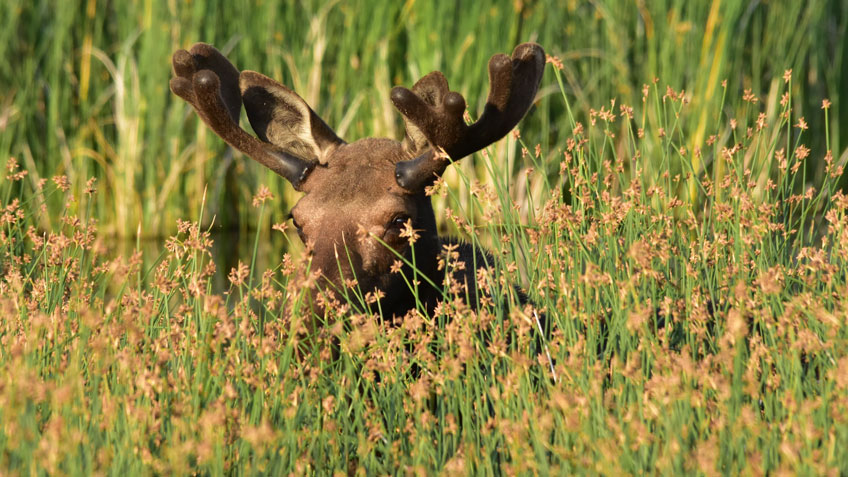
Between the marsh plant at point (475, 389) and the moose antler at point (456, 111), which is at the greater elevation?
the moose antler at point (456, 111)

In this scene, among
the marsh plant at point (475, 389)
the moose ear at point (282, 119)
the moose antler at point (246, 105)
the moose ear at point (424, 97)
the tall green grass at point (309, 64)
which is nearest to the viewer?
the marsh plant at point (475, 389)

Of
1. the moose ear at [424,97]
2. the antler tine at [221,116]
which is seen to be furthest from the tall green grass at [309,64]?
the moose ear at [424,97]

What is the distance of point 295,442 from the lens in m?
2.53

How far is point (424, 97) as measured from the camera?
4.22 metres

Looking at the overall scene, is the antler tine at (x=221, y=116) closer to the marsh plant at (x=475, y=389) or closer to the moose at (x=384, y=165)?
the moose at (x=384, y=165)

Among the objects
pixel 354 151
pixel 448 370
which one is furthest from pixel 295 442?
pixel 354 151

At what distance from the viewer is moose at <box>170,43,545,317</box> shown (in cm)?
378

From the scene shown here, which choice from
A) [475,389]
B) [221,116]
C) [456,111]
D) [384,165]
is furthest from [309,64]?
[475,389]

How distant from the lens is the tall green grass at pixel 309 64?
879 centimetres

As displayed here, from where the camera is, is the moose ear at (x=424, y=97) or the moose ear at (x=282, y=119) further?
the moose ear at (x=282, y=119)

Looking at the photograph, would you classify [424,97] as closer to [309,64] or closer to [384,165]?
[384,165]

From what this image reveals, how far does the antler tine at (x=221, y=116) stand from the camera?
4.20m

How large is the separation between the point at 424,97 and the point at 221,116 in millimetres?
904

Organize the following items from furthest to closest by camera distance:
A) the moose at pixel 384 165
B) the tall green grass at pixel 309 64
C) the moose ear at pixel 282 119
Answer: the tall green grass at pixel 309 64, the moose ear at pixel 282 119, the moose at pixel 384 165
